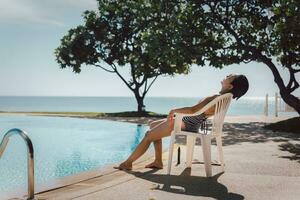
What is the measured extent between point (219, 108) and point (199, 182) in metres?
1.18

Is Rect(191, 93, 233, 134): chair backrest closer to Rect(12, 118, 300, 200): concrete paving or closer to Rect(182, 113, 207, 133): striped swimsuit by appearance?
Rect(182, 113, 207, 133): striped swimsuit

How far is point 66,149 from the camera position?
1284 cm

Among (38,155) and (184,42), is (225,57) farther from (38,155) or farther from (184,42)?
(38,155)

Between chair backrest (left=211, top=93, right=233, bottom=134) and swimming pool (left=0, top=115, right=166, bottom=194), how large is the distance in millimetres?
3078

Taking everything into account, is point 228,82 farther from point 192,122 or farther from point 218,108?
point 192,122

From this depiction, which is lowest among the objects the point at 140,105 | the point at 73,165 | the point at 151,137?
the point at 73,165

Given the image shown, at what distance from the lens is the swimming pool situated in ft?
29.8

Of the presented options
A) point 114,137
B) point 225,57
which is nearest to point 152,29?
point 225,57

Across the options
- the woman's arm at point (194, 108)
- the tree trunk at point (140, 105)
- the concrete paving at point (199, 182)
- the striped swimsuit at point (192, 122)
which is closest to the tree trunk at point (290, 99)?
the concrete paving at point (199, 182)

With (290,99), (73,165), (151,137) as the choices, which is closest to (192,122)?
(151,137)

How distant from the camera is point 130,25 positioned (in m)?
30.4

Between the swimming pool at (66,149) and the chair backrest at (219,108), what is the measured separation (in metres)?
3.08

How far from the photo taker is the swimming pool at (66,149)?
909cm

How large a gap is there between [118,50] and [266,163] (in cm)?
2405
